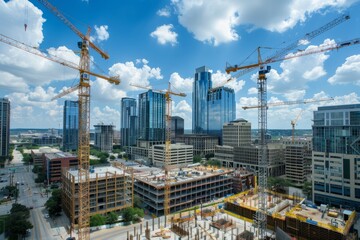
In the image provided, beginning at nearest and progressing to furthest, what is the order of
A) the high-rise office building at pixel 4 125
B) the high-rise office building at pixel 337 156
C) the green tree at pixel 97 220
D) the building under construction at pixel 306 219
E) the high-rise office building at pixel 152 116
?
1. the building under construction at pixel 306 219
2. the green tree at pixel 97 220
3. the high-rise office building at pixel 337 156
4. the high-rise office building at pixel 4 125
5. the high-rise office building at pixel 152 116

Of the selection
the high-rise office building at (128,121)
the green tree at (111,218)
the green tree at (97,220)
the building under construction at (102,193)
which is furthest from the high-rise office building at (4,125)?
the green tree at (111,218)

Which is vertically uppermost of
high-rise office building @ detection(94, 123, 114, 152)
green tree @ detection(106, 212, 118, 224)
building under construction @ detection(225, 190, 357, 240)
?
high-rise office building @ detection(94, 123, 114, 152)

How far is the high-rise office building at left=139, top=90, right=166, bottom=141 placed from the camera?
143 m

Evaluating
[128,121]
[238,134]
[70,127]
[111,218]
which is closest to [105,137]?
[128,121]

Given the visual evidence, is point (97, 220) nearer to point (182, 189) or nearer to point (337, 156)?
point (182, 189)

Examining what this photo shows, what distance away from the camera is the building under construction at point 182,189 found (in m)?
48.9

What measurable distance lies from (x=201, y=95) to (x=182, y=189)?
5747 inches

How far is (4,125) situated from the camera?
104500 millimetres

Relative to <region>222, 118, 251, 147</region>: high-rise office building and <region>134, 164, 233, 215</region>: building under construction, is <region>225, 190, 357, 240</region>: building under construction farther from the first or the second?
<region>222, 118, 251, 147</region>: high-rise office building

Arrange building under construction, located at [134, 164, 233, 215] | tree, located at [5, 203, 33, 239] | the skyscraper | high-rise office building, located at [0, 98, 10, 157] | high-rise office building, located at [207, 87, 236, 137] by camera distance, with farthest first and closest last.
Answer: the skyscraper → high-rise office building, located at [207, 87, 236, 137] → high-rise office building, located at [0, 98, 10, 157] → building under construction, located at [134, 164, 233, 215] → tree, located at [5, 203, 33, 239]

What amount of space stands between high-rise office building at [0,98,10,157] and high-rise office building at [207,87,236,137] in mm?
132215

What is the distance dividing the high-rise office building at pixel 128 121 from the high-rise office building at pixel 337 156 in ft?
413

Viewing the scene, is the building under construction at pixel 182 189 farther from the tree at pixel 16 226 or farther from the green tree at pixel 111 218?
the tree at pixel 16 226

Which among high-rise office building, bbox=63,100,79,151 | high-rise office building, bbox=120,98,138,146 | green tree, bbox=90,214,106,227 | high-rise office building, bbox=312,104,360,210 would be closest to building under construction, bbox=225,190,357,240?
high-rise office building, bbox=312,104,360,210
